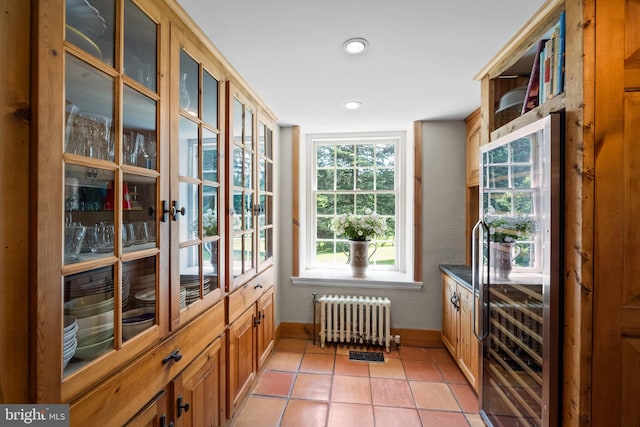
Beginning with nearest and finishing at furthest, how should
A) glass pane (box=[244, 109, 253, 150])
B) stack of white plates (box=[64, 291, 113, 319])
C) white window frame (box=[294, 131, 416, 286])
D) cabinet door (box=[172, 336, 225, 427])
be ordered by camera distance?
1. stack of white plates (box=[64, 291, 113, 319])
2. cabinet door (box=[172, 336, 225, 427])
3. glass pane (box=[244, 109, 253, 150])
4. white window frame (box=[294, 131, 416, 286])

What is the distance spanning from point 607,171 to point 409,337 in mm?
2308

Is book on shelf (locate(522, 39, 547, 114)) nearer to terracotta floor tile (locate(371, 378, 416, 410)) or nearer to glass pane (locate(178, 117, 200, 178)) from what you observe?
glass pane (locate(178, 117, 200, 178))

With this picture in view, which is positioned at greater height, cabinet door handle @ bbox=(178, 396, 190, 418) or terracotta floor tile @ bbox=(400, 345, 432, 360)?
cabinet door handle @ bbox=(178, 396, 190, 418)

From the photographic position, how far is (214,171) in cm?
166

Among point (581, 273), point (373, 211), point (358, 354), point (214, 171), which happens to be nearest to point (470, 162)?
point (373, 211)

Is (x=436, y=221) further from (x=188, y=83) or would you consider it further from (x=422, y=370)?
(x=188, y=83)

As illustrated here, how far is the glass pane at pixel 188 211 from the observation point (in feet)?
4.44

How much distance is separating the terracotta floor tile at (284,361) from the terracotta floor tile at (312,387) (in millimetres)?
153

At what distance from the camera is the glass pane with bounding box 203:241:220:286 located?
1.57 m

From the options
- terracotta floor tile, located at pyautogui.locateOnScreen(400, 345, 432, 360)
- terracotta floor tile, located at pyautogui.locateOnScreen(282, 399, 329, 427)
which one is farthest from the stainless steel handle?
terracotta floor tile, located at pyautogui.locateOnScreen(282, 399, 329, 427)

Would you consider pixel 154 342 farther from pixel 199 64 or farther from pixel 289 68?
pixel 289 68

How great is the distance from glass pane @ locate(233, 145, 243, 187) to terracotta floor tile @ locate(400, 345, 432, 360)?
2.18 meters

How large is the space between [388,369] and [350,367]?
33 cm

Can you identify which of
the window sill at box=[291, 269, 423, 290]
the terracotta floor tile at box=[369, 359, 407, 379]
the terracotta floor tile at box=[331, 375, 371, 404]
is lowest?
the terracotta floor tile at box=[331, 375, 371, 404]
